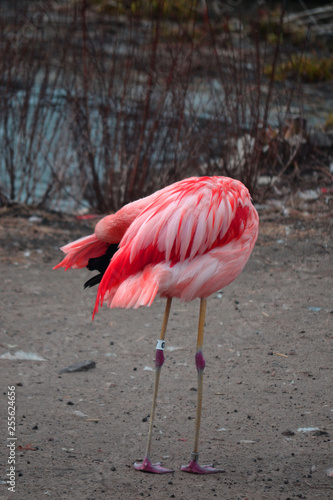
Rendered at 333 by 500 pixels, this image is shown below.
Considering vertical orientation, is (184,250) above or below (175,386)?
above

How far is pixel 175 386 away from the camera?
3.60 m

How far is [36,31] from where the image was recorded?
240 inches

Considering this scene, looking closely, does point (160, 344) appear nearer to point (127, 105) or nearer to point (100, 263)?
point (100, 263)

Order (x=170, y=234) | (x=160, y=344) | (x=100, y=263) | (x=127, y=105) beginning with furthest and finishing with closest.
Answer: (x=127, y=105) < (x=100, y=263) < (x=160, y=344) < (x=170, y=234)

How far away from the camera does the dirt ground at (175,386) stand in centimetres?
270

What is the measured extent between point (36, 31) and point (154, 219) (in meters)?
4.10

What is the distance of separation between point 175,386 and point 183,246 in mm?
1202

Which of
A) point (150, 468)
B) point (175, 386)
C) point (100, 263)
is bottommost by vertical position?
point (175, 386)

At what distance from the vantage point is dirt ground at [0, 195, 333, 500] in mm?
2699

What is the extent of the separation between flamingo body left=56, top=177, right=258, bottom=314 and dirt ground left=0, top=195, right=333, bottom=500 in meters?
0.78

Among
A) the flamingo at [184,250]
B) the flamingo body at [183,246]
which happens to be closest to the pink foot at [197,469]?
the flamingo at [184,250]

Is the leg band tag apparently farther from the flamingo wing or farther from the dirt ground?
the dirt ground

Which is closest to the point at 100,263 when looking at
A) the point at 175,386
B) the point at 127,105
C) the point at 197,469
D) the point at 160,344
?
the point at 160,344

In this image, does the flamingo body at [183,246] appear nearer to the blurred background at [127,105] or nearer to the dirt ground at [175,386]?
the dirt ground at [175,386]
